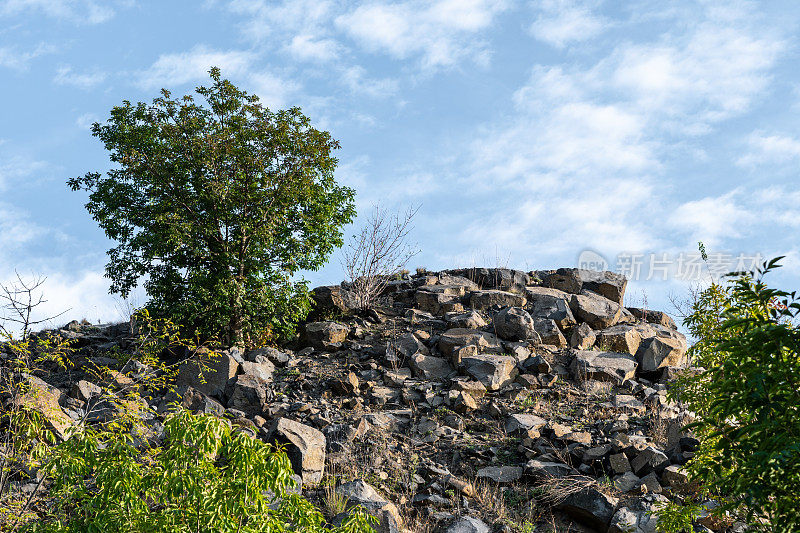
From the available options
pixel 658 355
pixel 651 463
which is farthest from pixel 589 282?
pixel 651 463

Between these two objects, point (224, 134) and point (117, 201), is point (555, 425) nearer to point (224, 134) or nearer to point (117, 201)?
point (224, 134)

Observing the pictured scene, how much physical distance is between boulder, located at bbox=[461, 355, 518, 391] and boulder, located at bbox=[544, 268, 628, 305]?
6.78m

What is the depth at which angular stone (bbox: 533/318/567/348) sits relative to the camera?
54.1 feet

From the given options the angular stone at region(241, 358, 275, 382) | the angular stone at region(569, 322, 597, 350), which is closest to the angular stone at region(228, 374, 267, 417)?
the angular stone at region(241, 358, 275, 382)

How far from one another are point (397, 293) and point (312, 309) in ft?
10.4

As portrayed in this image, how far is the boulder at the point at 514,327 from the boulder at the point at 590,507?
21.0 ft

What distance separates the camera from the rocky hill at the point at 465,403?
33.3ft

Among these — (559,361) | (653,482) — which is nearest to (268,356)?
(559,361)

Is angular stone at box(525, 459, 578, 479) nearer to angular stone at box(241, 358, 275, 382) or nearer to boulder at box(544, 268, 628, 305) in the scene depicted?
angular stone at box(241, 358, 275, 382)

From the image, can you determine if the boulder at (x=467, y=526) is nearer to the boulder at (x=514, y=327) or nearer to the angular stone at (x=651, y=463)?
the angular stone at (x=651, y=463)

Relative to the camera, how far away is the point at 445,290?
19.4m

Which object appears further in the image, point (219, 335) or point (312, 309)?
point (312, 309)

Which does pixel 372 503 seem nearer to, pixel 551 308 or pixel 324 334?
pixel 324 334

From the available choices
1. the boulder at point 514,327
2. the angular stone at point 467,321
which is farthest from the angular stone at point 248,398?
the boulder at point 514,327
